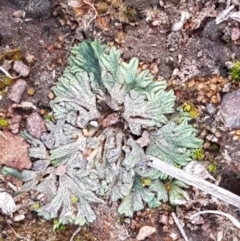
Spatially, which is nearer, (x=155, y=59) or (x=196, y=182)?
(x=196, y=182)

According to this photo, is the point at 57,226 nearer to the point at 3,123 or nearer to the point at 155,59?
the point at 3,123

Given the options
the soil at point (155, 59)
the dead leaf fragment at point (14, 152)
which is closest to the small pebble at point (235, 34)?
the soil at point (155, 59)

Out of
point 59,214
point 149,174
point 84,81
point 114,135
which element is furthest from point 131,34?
point 59,214


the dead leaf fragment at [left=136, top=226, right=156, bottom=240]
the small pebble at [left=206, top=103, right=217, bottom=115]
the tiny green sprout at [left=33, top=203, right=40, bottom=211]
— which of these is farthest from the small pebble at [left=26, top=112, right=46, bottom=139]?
the small pebble at [left=206, top=103, right=217, bottom=115]

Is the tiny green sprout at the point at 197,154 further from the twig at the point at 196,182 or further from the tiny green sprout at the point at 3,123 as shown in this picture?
the tiny green sprout at the point at 3,123

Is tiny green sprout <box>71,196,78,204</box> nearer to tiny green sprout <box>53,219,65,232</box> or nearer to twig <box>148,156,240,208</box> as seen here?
tiny green sprout <box>53,219,65,232</box>

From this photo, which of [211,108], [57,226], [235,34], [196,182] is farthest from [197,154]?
[57,226]
